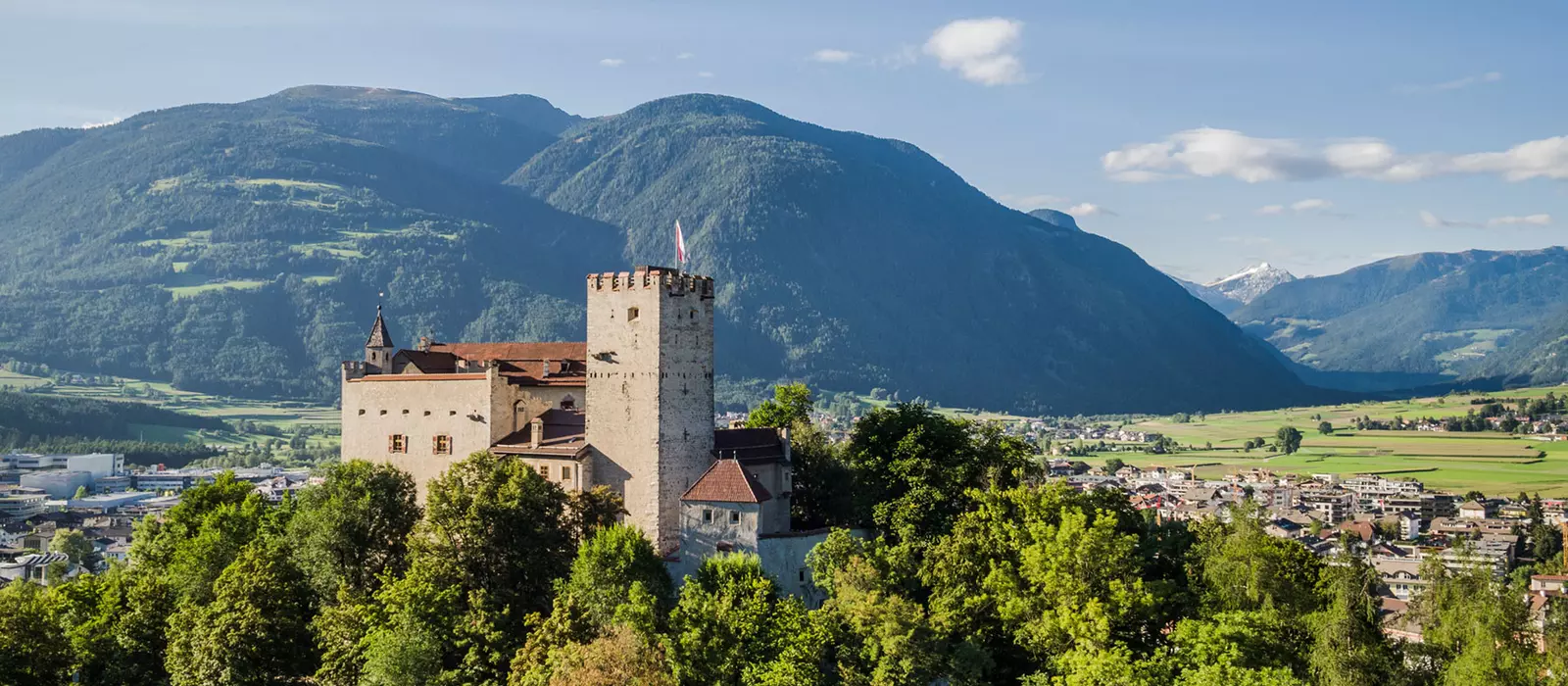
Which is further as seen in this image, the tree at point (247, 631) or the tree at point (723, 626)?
the tree at point (247, 631)

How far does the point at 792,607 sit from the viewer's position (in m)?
65.1

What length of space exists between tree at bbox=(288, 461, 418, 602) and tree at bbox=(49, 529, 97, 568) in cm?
9345

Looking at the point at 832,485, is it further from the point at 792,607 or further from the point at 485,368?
the point at 485,368

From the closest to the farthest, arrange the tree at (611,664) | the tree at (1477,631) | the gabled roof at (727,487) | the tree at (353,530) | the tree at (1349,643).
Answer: the tree at (611,664)
the tree at (1477,631)
the tree at (1349,643)
the gabled roof at (727,487)
the tree at (353,530)

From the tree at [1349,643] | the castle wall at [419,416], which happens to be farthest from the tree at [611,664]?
the tree at [1349,643]

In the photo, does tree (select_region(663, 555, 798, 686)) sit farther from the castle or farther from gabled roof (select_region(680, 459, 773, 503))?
gabled roof (select_region(680, 459, 773, 503))

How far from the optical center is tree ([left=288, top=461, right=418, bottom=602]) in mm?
72688

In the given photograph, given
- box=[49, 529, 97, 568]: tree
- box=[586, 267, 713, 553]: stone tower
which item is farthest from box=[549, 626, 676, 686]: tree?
box=[49, 529, 97, 568]: tree

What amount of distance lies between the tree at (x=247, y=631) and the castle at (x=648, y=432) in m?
13.1

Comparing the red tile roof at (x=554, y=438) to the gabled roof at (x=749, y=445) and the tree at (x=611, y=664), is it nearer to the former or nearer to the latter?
the gabled roof at (x=749, y=445)

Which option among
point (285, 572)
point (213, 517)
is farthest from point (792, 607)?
point (213, 517)

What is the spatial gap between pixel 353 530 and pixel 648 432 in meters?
17.3

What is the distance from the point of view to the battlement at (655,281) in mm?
72875

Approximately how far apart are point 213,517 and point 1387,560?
417 ft
